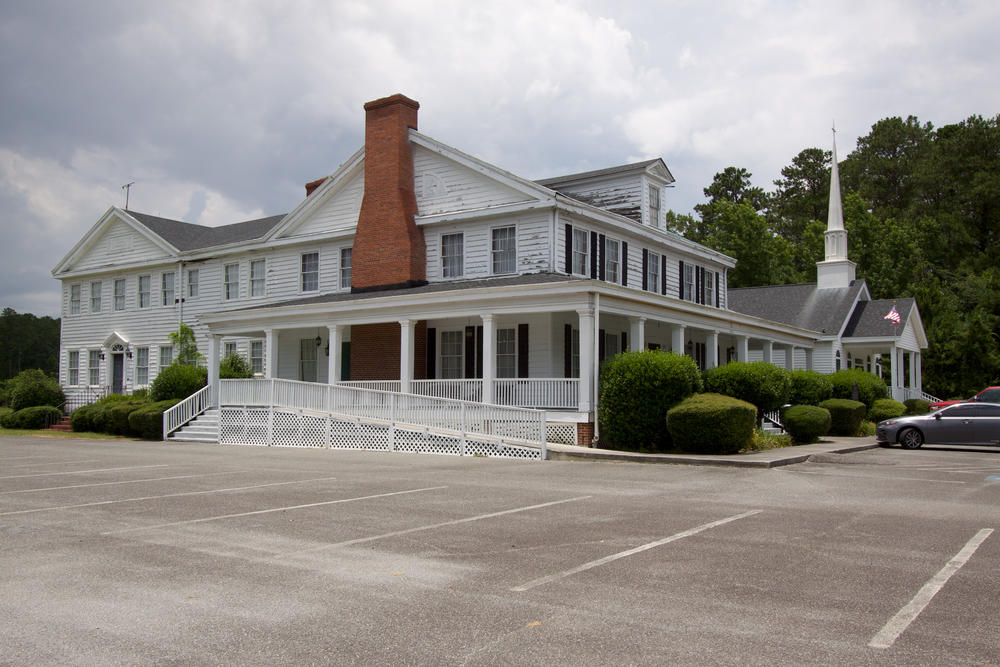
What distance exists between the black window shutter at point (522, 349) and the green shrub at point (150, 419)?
1188 cm

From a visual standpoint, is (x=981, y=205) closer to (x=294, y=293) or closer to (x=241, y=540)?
(x=294, y=293)

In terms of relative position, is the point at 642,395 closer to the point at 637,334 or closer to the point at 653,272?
the point at 637,334

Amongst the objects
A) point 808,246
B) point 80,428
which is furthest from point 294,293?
point 808,246

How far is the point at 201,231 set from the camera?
129 feet

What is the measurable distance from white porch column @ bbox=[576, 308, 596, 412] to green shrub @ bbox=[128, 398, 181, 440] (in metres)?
14.8

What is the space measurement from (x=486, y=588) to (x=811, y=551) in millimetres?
3455

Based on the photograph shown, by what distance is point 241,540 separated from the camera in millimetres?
8320

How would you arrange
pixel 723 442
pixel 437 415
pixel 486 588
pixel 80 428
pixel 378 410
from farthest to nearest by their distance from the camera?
pixel 80 428 → pixel 378 410 → pixel 437 415 → pixel 723 442 → pixel 486 588

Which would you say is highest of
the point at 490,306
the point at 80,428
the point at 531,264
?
the point at 531,264

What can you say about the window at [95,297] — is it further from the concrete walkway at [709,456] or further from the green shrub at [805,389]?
the green shrub at [805,389]

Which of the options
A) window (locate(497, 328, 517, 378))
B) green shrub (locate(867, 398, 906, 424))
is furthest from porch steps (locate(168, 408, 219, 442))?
green shrub (locate(867, 398, 906, 424))

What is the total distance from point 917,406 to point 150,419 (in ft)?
106

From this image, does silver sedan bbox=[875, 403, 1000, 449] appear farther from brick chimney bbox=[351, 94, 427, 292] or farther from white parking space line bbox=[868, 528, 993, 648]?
white parking space line bbox=[868, 528, 993, 648]

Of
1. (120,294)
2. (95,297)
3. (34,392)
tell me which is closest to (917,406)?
(120,294)
